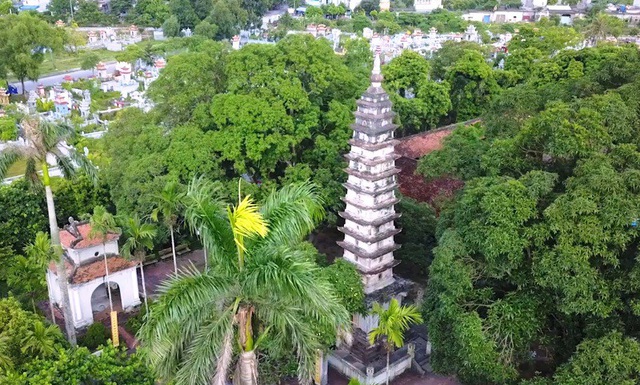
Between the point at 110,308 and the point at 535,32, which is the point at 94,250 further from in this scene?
the point at 535,32

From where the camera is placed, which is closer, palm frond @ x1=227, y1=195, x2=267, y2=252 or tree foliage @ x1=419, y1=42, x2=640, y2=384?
palm frond @ x1=227, y1=195, x2=267, y2=252

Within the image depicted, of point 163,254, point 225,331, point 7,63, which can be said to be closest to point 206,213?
point 225,331

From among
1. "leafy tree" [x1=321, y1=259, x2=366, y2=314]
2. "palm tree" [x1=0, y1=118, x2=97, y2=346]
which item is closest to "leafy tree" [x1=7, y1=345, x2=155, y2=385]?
"palm tree" [x1=0, y1=118, x2=97, y2=346]

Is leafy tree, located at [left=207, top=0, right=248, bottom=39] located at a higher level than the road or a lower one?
higher

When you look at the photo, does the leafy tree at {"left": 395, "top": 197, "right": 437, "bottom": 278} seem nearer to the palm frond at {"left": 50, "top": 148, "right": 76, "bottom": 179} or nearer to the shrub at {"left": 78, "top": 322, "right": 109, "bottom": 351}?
the shrub at {"left": 78, "top": 322, "right": 109, "bottom": 351}

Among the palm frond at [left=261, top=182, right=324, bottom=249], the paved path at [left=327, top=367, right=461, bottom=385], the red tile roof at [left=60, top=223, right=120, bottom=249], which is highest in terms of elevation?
the palm frond at [left=261, top=182, right=324, bottom=249]

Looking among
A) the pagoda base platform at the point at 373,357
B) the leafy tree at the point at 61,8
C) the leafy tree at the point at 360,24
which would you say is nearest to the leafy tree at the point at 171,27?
the leafy tree at the point at 61,8
